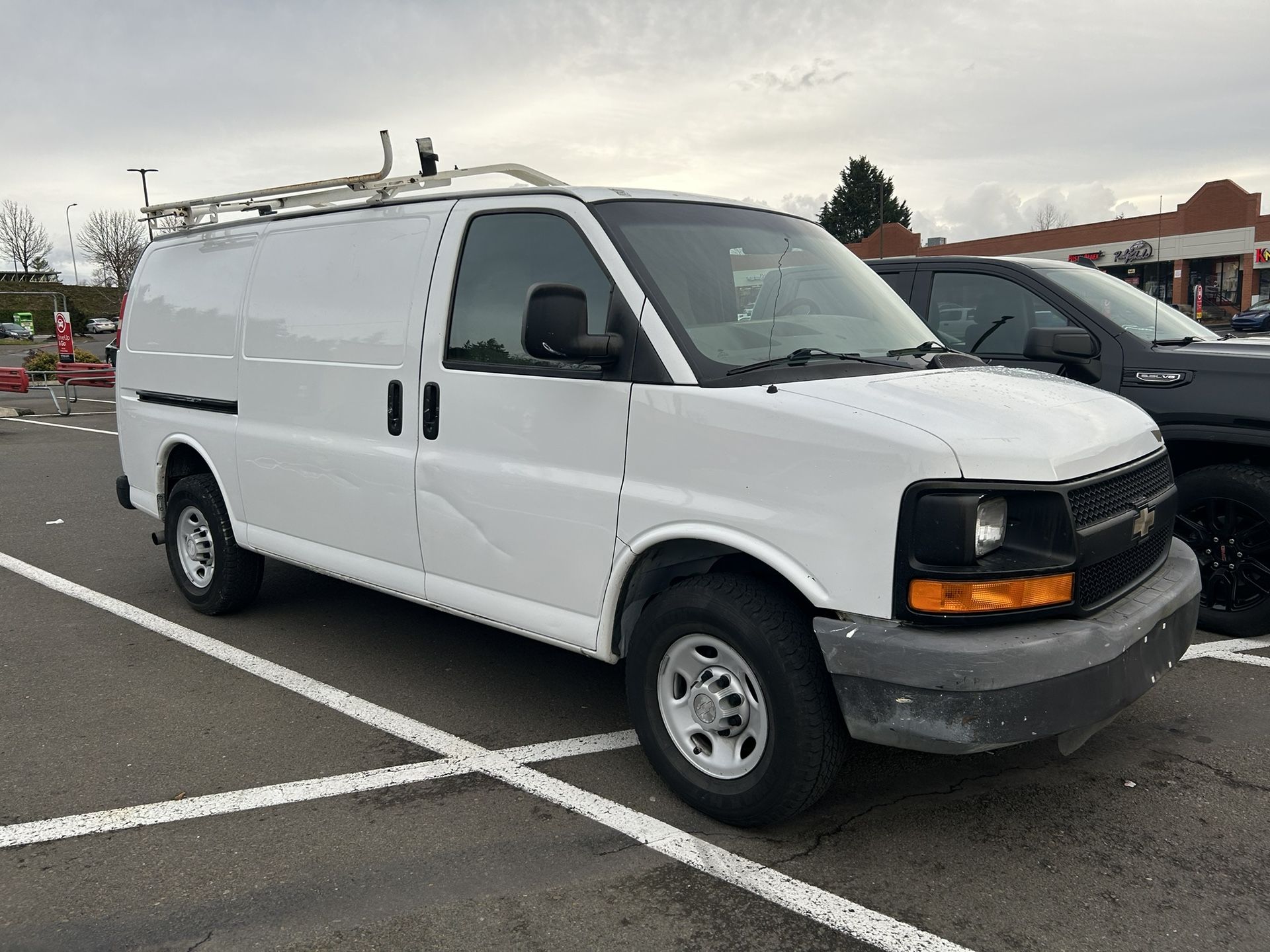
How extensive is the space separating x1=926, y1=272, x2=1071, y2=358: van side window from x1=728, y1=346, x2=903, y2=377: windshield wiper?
8.12ft

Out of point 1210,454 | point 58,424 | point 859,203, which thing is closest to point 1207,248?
point 859,203

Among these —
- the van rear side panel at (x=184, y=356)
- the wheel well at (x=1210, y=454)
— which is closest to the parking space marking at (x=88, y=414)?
the van rear side panel at (x=184, y=356)

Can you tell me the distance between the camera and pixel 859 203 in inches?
3029

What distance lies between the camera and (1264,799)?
3.62 m

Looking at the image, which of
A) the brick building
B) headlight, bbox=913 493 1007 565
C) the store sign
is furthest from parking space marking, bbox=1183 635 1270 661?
the store sign

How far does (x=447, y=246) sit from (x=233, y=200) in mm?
2278

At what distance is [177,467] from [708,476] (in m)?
4.01

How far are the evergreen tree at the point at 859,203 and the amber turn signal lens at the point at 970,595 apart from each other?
251 ft

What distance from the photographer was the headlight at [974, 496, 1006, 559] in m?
2.94

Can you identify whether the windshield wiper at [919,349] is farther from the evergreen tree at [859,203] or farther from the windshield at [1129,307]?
the evergreen tree at [859,203]

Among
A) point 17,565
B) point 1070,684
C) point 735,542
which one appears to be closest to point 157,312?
point 17,565

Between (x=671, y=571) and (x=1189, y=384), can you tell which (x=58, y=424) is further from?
(x=1189, y=384)

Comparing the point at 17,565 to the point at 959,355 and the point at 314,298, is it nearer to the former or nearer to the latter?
the point at 314,298

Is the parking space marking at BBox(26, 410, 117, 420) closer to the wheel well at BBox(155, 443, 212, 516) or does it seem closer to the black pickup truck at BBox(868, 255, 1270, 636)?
the wheel well at BBox(155, 443, 212, 516)
